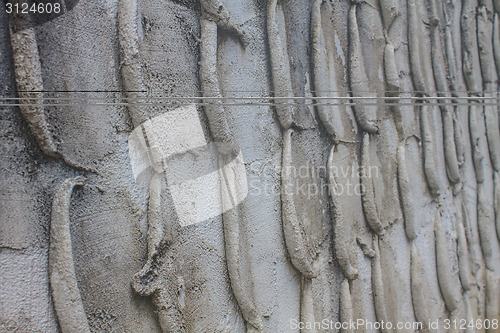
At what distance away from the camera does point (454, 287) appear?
2.68 ft

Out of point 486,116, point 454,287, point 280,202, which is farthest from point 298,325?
point 486,116

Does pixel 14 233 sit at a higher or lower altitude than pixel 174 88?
lower

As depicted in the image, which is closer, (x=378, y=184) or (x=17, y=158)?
(x=17, y=158)

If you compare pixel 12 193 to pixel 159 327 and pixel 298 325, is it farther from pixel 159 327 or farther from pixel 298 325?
pixel 298 325

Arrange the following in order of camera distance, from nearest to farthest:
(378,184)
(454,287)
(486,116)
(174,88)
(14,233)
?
(14,233)
(174,88)
(378,184)
(454,287)
(486,116)

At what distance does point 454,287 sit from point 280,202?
52 centimetres

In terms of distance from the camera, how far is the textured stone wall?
0.38m

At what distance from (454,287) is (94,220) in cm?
75

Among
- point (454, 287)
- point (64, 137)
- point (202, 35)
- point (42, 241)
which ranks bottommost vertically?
point (454, 287)

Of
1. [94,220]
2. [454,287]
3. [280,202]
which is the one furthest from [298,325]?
[454,287]

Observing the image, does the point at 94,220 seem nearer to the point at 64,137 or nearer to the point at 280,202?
the point at 64,137

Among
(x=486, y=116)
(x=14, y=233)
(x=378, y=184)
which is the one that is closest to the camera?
(x=14, y=233)

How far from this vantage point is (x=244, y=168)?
0.52m

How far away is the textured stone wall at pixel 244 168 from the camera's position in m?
0.38
